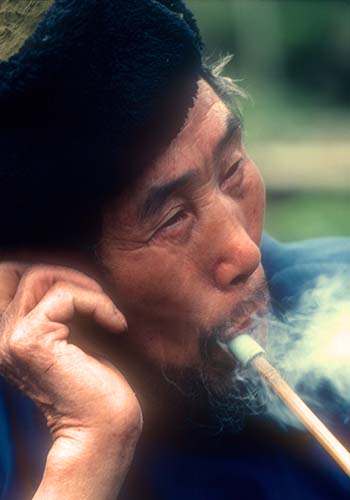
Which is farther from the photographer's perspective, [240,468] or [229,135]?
[240,468]

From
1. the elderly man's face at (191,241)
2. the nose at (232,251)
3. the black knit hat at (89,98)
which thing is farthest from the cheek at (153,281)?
the black knit hat at (89,98)

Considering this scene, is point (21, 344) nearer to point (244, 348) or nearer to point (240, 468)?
point (244, 348)

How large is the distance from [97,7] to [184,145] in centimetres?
55

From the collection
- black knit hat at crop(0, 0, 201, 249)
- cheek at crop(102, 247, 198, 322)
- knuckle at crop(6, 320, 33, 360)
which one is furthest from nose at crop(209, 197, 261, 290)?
knuckle at crop(6, 320, 33, 360)

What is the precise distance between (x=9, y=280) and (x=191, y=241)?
672 mm

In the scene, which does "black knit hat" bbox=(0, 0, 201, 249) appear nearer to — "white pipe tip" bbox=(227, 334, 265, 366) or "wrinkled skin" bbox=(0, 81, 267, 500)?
"wrinkled skin" bbox=(0, 81, 267, 500)

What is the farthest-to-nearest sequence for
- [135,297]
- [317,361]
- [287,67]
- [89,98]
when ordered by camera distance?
1. [287,67]
2. [317,361]
3. [135,297]
4. [89,98]

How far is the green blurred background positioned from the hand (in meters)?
9.80

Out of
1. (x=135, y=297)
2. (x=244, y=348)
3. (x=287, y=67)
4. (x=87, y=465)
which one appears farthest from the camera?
(x=287, y=67)

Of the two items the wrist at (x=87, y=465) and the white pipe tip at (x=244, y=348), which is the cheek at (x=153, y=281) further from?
the wrist at (x=87, y=465)

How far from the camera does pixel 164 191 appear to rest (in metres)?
3.02

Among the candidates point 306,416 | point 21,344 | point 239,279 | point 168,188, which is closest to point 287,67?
point 239,279

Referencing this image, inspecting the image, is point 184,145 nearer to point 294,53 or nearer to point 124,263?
point 124,263

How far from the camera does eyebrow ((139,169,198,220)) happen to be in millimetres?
3006
